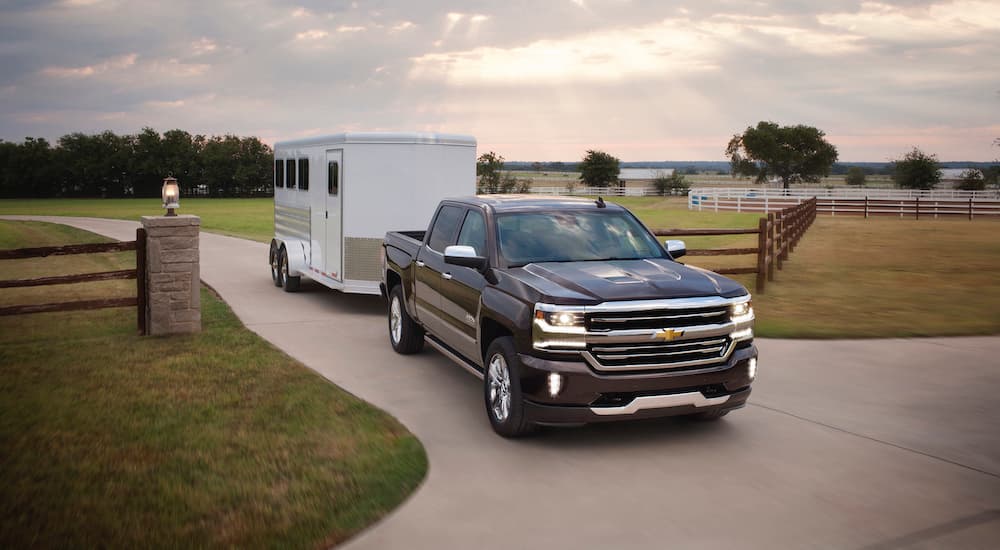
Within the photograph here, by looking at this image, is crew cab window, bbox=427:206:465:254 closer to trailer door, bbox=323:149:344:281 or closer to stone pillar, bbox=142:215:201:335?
stone pillar, bbox=142:215:201:335

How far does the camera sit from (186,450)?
627 centimetres

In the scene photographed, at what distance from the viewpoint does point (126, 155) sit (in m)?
92.7

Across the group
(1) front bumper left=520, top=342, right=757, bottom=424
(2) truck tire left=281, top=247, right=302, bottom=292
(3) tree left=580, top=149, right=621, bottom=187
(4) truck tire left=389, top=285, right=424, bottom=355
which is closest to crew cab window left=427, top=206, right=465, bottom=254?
(4) truck tire left=389, top=285, right=424, bottom=355

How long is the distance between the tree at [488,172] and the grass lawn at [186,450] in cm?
5581

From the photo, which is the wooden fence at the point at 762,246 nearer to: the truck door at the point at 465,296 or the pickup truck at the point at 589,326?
the truck door at the point at 465,296

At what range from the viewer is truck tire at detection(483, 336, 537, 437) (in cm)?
656

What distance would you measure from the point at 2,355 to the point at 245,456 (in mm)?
5212

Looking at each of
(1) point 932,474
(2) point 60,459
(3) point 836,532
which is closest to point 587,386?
(3) point 836,532

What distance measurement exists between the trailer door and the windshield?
17.3ft

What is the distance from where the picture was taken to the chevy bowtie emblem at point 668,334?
20.7ft

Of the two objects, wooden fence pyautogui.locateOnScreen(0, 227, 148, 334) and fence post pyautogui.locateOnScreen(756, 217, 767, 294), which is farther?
fence post pyautogui.locateOnScreen(756, 217, 767, 294)

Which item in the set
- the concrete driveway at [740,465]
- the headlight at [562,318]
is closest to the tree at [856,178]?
the concrete driveway at [740,465]

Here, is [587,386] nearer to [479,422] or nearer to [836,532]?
[479,422]

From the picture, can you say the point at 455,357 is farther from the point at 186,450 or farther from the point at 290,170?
the point at 290,170
